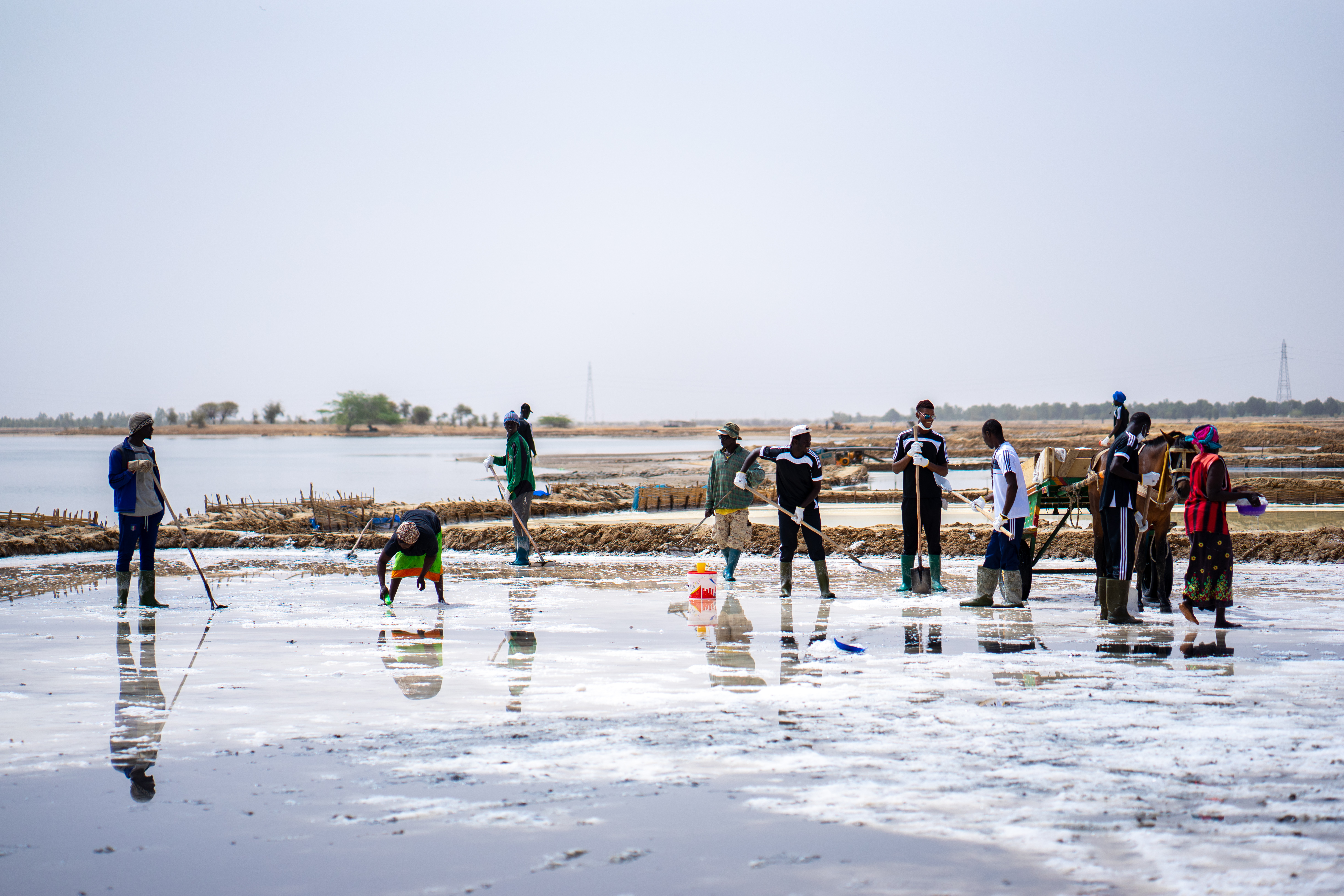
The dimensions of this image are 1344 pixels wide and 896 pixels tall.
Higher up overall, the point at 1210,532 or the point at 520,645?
the point at 1210,532

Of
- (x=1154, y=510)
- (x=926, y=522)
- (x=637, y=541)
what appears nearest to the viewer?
(x=1154, y=510)

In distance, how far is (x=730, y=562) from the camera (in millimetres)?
12562

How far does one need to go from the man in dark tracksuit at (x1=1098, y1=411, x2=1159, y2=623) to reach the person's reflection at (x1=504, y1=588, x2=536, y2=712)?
518cm

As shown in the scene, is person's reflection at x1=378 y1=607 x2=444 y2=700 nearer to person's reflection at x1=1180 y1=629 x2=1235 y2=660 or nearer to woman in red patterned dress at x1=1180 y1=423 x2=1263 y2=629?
person's reflection at x1=1180 y1=629 x2=1235 y2=660

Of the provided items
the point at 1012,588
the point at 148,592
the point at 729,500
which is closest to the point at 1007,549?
the point at 1012,588

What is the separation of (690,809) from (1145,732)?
2746 mm

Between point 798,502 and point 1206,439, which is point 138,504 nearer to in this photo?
point 798,502

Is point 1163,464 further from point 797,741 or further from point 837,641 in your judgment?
point 797,741

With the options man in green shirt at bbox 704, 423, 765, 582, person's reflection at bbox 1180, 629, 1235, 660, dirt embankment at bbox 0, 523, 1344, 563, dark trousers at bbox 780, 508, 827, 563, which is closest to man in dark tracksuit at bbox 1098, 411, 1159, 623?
person's reflection at bbox 1180, 629, 1235, 660

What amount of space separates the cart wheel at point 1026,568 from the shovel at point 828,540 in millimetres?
1896

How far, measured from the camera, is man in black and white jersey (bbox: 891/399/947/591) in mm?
10906

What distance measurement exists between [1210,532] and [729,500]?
517cm

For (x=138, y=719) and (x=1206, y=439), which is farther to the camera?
(x=1206, y=439)

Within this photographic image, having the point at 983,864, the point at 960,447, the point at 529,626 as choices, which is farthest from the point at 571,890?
the point at 960,447
